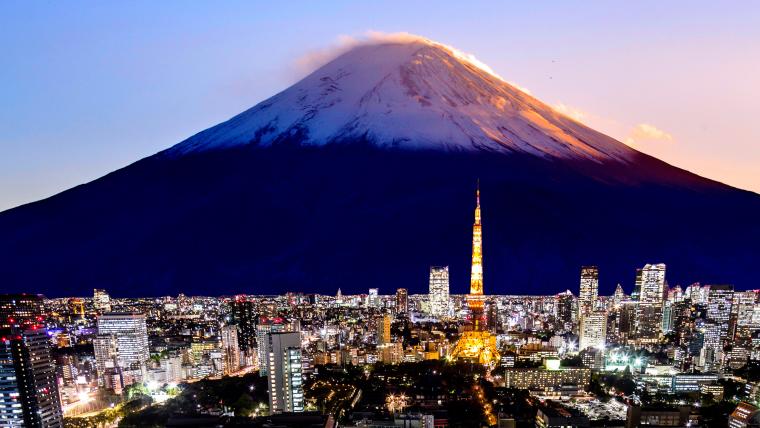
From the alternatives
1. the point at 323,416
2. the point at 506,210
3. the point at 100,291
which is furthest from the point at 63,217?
the point at 323,416

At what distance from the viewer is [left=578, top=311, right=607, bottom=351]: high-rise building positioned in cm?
1066

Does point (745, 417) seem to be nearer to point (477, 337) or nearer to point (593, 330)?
point (477, 337)

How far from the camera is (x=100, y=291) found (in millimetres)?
12727

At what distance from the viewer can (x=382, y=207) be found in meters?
14.3

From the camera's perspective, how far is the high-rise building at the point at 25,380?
533 centimetres

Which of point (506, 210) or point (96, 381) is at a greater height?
point (506, 210)

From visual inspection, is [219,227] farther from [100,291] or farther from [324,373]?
[324,373]

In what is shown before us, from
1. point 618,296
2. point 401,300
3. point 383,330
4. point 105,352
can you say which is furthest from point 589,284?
point 105,352

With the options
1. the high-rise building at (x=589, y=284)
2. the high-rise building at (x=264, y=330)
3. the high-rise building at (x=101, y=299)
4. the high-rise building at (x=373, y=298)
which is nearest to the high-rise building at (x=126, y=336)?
the high-rise building at (x=264, y=330)

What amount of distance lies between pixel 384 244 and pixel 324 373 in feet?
16.5

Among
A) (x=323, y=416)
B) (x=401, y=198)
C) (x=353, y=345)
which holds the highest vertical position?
(x=401, y=198)

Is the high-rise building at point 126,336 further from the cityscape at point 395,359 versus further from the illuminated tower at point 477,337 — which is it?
the illuminated tower at point 477,337

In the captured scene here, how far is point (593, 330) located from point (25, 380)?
9132 millimetres

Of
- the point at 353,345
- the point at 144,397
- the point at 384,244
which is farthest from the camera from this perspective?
the point at 384,244
